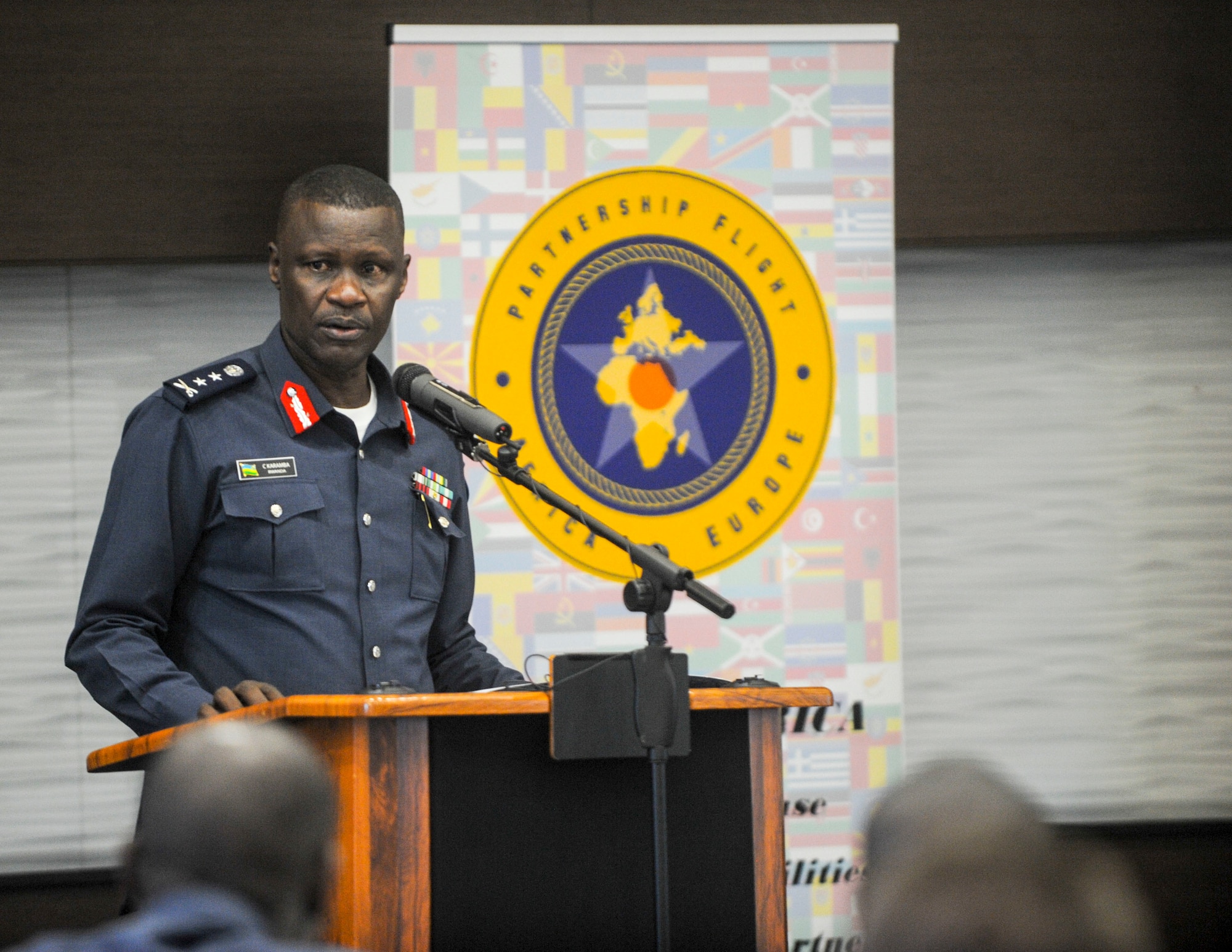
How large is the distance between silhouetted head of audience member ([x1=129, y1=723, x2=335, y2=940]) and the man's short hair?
148 centimetres

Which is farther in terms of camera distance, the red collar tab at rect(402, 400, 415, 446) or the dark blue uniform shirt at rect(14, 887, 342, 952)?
the red collar tab at rect(402, 400, 415, 446)

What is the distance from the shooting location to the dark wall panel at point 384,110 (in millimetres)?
4098

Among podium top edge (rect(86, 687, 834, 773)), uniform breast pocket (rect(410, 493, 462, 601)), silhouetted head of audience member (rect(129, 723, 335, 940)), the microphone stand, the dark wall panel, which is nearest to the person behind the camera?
silhouetted head of audience member (rect(129, 723, 335, 940))

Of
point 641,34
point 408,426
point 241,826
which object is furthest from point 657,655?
point 641,34

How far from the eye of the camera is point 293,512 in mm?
2156

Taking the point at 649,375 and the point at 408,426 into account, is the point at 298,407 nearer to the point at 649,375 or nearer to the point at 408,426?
the point at 408,426

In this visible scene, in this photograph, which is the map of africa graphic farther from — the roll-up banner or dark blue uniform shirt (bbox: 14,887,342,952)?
dark blue uniform shirt (bbox: 14,887,342,952)

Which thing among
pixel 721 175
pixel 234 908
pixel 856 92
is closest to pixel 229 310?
pixel 721 175

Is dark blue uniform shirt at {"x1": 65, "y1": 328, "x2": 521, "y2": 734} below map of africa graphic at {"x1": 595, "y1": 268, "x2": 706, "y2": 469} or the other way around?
below

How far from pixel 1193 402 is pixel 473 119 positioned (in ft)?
8.48

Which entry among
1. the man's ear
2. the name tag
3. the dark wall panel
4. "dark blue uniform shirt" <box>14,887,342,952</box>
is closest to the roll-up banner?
the dark wall panel

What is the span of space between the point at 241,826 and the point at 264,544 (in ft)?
4.27

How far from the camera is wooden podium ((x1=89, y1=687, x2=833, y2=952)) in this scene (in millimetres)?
Result: 1612

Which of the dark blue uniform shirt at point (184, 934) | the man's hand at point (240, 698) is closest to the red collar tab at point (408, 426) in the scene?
the man's hand at point (240, 698)
